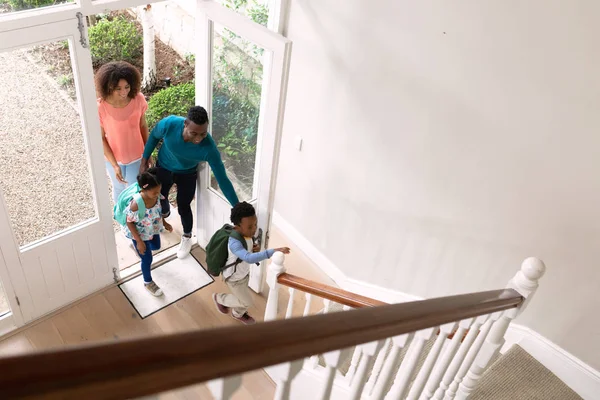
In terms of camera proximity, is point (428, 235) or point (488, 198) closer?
point (488, 198)

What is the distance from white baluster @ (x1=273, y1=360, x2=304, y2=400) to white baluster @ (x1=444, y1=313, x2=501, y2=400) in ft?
3.51

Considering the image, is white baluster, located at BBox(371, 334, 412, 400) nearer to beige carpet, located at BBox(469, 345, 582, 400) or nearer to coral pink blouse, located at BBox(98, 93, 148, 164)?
beige carpet, located at BBox(469, 345, 582, 400)

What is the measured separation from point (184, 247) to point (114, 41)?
3115 millimetres

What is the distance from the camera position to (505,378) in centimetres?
265

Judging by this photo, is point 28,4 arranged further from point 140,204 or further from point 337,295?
point 337,295

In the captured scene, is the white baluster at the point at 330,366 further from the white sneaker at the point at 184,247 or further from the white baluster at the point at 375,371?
the white sneaker at the point at 184,247

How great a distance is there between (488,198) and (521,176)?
0.80 feet

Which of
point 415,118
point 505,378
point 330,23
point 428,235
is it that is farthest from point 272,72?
point 505,378

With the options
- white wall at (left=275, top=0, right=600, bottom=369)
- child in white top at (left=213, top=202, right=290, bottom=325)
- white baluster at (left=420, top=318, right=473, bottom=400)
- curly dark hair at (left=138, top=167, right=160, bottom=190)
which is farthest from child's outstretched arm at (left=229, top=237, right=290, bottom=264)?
white baluster at (left=420, top=318, right=473, bottom=400)

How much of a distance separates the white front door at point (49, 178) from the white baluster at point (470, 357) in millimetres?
2431

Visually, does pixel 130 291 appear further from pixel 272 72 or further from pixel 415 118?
pixel 415 118

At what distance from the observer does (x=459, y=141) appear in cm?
285

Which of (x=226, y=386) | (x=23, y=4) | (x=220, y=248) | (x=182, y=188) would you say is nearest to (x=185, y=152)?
(x=182, y=188)

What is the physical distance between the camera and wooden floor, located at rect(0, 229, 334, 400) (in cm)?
324
